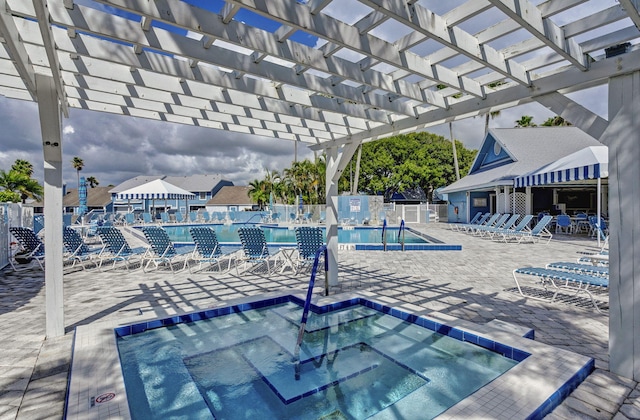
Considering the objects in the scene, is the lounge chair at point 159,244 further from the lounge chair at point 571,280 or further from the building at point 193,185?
the building at point 193,185

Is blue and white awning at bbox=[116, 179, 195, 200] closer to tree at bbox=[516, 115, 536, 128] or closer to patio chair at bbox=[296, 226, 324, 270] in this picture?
patio chair at bbox=[296, 226, 324, 270]

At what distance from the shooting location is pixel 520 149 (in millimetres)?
20422

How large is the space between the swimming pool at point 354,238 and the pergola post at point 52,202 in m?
7.13

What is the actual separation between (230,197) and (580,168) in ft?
154

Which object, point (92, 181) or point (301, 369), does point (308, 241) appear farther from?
point (92, 181)

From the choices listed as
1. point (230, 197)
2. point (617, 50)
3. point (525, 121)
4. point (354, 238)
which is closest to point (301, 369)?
point (617, 50)

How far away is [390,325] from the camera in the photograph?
4.92 meters

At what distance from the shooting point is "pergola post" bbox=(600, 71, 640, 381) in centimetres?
303

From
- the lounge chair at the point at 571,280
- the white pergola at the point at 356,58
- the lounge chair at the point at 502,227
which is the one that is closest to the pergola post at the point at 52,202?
the white pergola at the point at 356,58

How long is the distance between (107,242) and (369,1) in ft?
28.4

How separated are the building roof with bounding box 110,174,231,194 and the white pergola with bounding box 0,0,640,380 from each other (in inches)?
1953

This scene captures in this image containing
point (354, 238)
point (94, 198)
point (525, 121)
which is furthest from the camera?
point (94, 198)

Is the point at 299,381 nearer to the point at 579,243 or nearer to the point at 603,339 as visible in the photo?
the point at 603,339

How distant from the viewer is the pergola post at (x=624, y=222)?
3.03m
